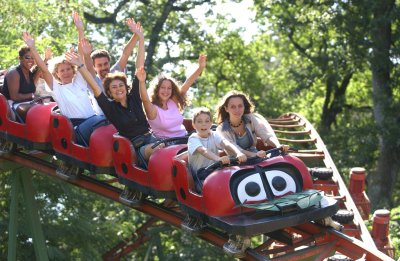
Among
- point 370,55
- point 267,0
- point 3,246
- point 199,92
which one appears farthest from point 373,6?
point 3,246

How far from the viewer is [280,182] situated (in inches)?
211

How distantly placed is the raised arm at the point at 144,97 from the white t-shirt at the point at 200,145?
610 millimetres

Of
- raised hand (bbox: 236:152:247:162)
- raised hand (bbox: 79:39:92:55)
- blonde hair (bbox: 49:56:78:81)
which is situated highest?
raised hand (bbox: 79:39:92:55)

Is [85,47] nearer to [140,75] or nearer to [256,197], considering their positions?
[140,75]

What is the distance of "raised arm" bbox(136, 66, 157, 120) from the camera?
5.96m

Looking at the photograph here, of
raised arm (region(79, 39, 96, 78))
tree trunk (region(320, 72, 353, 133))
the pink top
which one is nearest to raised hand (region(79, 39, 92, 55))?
raised arm (region(79, 39, 96, 78))

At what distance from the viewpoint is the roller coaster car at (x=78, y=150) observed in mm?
6293

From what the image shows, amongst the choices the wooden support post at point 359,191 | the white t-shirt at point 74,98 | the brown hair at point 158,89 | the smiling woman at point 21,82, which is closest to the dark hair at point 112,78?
the brown hair at point 158,89

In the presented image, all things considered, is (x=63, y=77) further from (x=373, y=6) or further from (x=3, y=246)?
(x=373, y=6)

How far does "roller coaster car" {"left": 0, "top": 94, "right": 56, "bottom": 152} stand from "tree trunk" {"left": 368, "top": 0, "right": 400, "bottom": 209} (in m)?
8.34

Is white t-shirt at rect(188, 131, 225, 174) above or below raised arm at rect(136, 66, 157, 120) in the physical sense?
below

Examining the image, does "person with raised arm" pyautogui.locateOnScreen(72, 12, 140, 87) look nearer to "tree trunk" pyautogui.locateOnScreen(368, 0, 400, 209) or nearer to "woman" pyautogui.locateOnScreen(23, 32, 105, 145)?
"woman" pyautogui.locateOnScreen(23, 32, 105, 145)

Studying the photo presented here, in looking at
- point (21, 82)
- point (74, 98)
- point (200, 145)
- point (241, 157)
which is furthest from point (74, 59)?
point (241, 157)

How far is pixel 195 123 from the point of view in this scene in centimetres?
565
